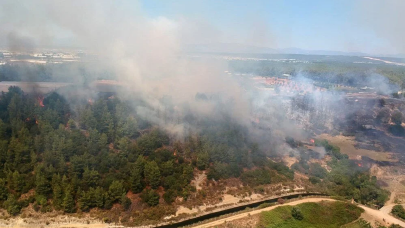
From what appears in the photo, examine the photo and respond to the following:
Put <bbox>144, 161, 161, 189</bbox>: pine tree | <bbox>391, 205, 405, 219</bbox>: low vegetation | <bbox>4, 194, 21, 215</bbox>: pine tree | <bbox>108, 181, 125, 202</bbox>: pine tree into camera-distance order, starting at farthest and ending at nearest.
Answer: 1. <bbox>144, 161, 161, 189</bbox>: pine tree
2. <bbox>391, 205, 405, 219</bbox>: low vegetation
3. <bbox>108, 181, 125, 202</bbox>: pine tree
4. <bbox>4, 194, 21, 215</bbox>: pine tree

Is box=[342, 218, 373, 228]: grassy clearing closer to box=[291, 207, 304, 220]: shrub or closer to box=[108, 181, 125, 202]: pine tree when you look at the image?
box=[291, 207, 304, 220]: shrub

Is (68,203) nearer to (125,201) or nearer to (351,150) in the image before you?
(125,201)

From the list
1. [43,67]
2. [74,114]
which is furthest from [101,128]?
[43,67]

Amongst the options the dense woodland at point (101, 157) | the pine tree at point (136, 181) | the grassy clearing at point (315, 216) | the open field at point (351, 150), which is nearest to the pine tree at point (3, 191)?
the dense woodland at point (101, 157)

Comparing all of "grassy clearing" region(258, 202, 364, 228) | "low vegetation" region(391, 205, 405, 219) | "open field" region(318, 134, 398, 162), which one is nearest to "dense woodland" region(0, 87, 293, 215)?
"grassy clearing" region(258, 202, 364, 228)

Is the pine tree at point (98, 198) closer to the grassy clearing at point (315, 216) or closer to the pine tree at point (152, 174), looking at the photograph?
the pine tree at point (152, 174)

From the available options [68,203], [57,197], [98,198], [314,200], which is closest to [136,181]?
[98,198]

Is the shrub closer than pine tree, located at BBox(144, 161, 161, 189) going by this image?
Yes

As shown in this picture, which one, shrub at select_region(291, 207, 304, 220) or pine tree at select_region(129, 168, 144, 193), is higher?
pine tree at select_region(129, 168, 144, 193)
